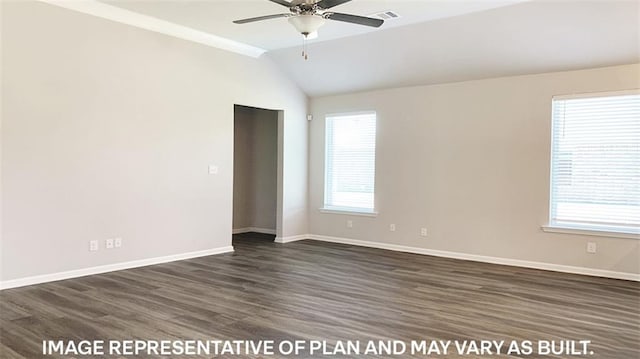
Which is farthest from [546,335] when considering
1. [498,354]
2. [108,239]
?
[108,239]

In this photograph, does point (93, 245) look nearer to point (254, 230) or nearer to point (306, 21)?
point (306, 21)

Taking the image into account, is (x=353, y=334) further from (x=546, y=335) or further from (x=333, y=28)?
(x=333, y=28)

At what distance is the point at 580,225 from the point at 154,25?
5.70 meters

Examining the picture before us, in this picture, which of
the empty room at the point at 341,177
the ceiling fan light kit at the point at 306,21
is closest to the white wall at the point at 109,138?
the empty room at the point at 341,177

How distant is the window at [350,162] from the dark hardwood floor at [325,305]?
6.09ft

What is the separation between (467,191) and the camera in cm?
650

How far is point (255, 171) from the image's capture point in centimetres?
905

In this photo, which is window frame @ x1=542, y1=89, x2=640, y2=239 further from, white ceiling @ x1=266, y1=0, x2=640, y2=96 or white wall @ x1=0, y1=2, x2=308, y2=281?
white wall @ x1=0, y1=2, x2=308, y2=281

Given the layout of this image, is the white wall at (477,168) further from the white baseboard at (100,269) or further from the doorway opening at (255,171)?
the white baseboard at (100,269)

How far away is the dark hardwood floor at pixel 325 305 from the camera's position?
11.4 ft

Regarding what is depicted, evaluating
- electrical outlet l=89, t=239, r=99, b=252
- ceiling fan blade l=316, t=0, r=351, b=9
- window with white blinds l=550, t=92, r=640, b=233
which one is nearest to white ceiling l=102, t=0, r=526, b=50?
ceiling fan blade l=316, t=0, r=351, b=9

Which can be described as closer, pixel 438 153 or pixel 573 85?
pixel 573 85

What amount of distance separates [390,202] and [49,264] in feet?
15.0

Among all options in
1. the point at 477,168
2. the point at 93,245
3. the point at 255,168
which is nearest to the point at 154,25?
the point at 93,245
